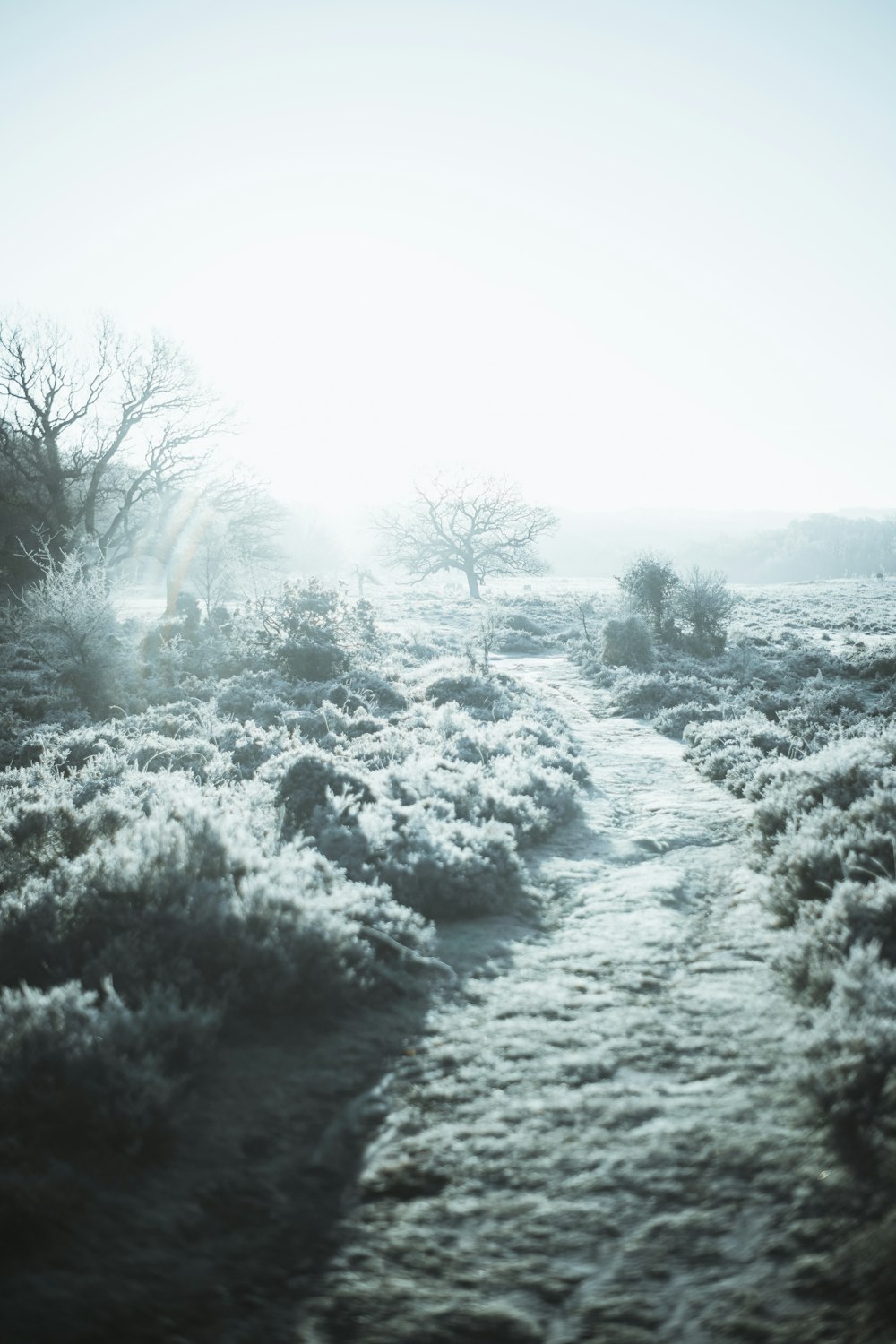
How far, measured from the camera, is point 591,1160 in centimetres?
333

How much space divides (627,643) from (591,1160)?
21412mm

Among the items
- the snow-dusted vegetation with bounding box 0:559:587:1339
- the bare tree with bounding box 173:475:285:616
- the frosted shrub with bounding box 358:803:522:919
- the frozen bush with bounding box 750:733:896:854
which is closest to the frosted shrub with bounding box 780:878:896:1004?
the frozen bush with bounding box 750:733:896:854

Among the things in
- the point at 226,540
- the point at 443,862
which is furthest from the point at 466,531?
the point at 443,862

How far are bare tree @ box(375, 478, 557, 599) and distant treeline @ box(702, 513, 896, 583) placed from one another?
77142 mm

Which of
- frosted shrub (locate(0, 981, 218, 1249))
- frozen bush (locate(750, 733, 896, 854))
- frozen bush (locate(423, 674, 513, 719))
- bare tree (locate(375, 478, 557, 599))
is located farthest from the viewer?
bare tree (locate(375, 478, 557, 599))

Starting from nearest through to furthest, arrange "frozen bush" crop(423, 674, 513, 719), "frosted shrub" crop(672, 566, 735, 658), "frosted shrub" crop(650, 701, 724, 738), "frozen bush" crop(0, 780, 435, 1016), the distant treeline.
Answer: "frozen bush" crop(0, 780, 435, 1016)
"frosted shrub" crop(650, 701, 724, 738)
"frozen bush" crop(423, 674, 513, 719)
"frosted shrub" crop(672, 566, 735, 658)
the distant treeline

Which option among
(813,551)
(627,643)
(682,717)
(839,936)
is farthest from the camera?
(813,551)

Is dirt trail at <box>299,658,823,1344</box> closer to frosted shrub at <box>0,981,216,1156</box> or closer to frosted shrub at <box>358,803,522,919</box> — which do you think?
frosted shrub at <box>358,803,522,919</box>

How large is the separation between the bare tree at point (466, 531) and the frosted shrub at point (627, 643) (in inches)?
1063

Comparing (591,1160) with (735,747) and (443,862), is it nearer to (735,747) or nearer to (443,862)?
(443,862)

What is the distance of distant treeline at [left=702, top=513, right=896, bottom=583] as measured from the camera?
11306cm

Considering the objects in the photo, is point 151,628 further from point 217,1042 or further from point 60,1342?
point 60,1342

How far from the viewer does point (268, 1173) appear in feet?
10.9

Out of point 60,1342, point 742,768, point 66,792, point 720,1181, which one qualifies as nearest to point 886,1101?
point 720,1181
